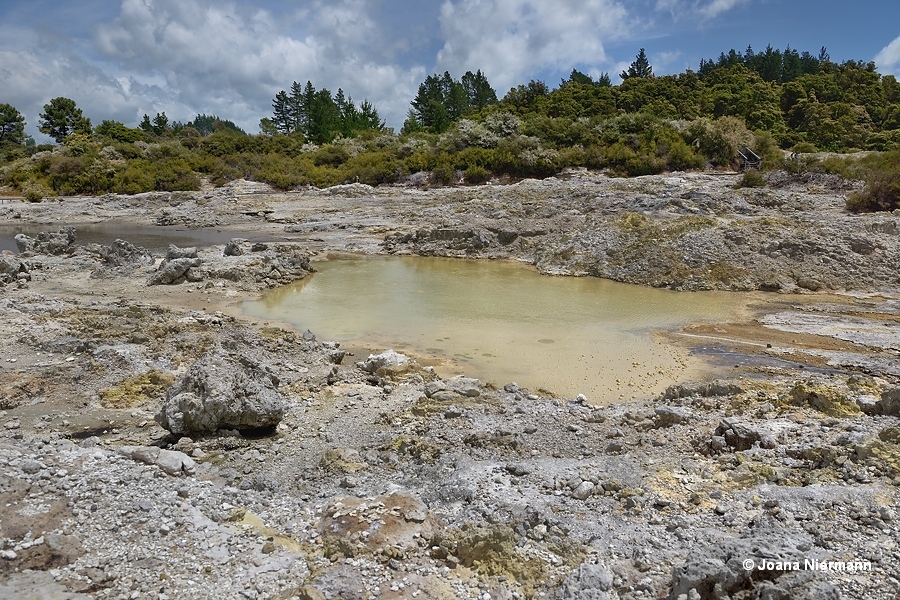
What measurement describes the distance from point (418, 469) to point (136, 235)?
3043 cm

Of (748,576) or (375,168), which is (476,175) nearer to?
(375,168)

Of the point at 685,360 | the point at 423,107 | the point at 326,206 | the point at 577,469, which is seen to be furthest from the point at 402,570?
the point at 423,107

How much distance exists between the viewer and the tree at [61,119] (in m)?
66.7

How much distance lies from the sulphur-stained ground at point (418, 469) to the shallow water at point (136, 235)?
1333cm

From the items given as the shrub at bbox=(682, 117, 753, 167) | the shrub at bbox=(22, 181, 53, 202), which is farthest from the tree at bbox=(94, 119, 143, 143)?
the shrub at bbox=(682, 117, 753, 167)

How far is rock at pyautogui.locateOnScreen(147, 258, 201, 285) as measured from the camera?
18.8 m

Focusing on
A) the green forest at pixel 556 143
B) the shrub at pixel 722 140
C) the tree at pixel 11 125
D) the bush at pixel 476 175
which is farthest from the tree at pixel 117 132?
the shrub at pixel 722 140

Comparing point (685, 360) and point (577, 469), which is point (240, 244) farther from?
point (577, 469)

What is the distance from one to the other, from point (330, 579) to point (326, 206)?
3514 centimetres

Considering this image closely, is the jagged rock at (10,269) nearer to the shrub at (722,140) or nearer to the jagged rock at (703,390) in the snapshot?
the jagged rock at (703,390)

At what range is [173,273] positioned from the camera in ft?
61.6

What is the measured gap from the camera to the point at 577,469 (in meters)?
6.69

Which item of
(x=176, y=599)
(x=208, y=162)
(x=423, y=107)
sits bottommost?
(x=176, y=599)

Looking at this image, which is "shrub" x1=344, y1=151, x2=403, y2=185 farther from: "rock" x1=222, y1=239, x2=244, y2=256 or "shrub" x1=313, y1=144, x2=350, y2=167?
"rock" x1=222, y1=239, x2=244, y2=256
